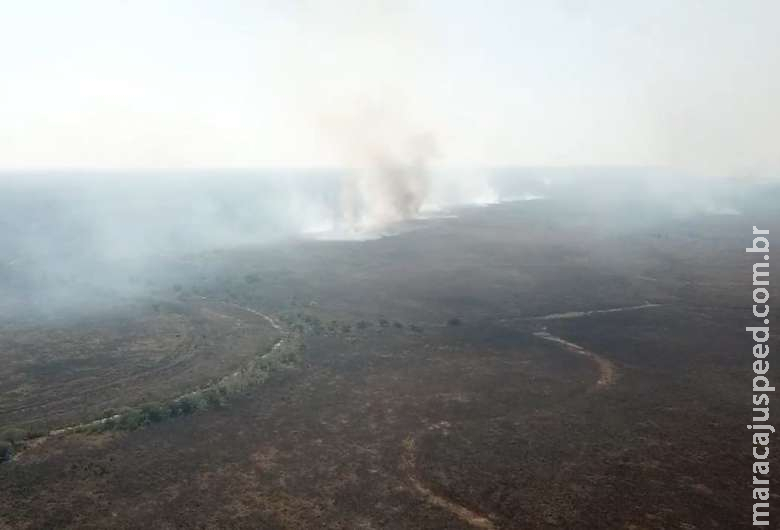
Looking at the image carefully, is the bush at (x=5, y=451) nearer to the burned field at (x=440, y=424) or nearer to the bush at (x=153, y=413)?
the burned field at (x=440, y=424)

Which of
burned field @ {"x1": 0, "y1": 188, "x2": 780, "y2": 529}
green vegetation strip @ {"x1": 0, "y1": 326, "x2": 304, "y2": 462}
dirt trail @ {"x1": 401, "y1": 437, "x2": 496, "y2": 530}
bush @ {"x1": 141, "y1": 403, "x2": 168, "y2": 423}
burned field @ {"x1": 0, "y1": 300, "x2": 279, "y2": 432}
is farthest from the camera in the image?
burned field @ {"x1": 0, "y1": 300, "x2": 279, "y2": 432}

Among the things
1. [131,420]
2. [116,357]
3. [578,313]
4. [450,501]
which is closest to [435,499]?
[450,501]

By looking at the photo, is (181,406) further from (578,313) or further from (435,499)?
(578,313)

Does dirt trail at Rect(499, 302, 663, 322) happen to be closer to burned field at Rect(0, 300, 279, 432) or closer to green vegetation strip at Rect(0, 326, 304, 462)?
green vegetation strip at Rect(0, 326, 304, 462)

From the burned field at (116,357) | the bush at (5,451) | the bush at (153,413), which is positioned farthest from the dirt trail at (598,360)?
the bush at (5,451)

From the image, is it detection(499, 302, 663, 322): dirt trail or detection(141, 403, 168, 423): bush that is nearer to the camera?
detection(141, 403, 168, 423): bush

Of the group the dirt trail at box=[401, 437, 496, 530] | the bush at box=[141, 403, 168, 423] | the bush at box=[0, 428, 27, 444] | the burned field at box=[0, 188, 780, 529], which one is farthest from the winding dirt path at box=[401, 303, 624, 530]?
the bush at box=[0, 428, 27, 444]

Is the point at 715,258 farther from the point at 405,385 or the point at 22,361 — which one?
the point at 22,361
